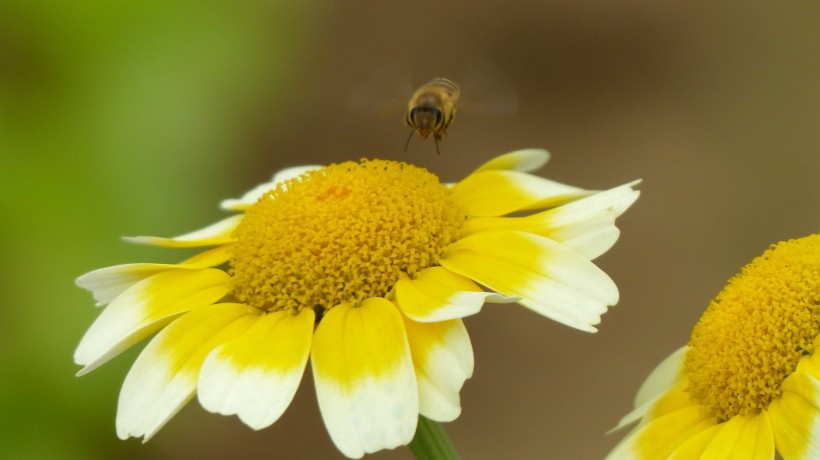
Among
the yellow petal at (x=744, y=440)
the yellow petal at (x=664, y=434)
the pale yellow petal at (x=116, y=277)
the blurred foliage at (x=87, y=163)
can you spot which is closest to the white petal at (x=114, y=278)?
the pale yellow petal at (x=116, y=277)

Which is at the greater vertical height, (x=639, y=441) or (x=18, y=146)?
(x=18, y=146)

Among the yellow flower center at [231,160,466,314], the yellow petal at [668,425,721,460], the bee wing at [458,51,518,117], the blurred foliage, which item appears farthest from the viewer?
the blurred foliage

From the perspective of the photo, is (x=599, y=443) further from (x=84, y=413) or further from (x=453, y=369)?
(x=453, y=369)

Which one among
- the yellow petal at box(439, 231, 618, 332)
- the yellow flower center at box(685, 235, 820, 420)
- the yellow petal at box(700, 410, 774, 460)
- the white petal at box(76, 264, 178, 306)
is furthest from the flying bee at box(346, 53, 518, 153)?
the yellow petal at box(700, 410, 774, 460)

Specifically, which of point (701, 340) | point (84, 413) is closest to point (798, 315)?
point (701, 340)

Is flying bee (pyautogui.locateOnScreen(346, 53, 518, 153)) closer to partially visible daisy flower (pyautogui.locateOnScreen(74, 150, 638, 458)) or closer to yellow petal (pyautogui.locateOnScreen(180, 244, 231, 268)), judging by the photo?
partially visible daisy flower (pyautogui.locateOnScreen(74, 150, 638, 458))

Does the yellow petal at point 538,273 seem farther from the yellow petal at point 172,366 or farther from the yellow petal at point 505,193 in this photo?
the yellow petal at point 172,366
